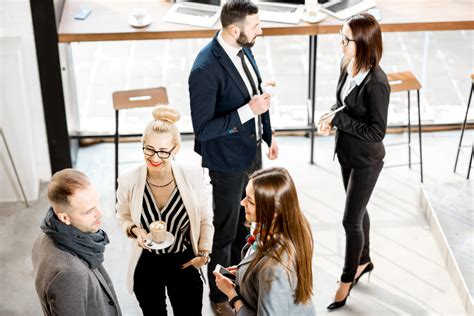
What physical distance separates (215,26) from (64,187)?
8.90 feet

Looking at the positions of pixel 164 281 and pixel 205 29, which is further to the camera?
pixel 205 29

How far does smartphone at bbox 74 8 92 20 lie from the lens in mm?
5410

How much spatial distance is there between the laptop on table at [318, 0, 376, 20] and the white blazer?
7.46 feet

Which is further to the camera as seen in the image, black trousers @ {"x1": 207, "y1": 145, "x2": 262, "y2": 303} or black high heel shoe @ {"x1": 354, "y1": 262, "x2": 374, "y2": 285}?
black high heel shoe @ {"x1": 354, "y1": 262, "x2": 374, "y2": 285}

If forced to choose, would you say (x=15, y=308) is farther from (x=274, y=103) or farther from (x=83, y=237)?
(x=274, y=103)

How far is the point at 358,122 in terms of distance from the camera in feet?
12.9

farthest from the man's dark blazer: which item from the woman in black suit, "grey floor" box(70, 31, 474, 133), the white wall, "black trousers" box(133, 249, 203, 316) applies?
"grey floor" box(70, 31, 474, 133)

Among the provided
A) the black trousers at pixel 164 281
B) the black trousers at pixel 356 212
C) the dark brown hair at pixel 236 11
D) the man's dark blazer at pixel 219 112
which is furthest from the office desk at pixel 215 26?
the black trousers at pixel 164 281

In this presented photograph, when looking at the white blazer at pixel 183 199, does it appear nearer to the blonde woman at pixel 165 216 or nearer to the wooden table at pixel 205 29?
the blonde woman at pixel 165 216

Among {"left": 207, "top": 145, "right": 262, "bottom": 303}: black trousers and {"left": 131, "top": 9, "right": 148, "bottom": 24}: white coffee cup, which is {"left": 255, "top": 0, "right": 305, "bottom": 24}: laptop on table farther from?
{"left": 207, "top": 145, "right": 262, "bottom": 303}: black trousers

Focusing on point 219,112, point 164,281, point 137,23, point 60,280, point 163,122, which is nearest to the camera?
point 60,280

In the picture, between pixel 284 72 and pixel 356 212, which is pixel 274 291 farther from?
pixel 284 72

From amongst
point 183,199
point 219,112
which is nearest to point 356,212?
point 219,112

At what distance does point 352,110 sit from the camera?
13.0ft
